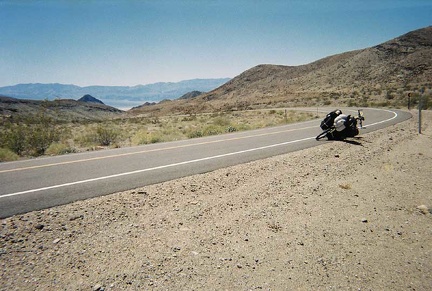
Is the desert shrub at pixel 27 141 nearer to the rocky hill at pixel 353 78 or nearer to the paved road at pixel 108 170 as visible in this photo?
the paved road at pixel 108 170

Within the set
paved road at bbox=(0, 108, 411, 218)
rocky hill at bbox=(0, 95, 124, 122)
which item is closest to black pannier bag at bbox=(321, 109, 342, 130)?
paved road at bbox=(0, 108, 411, 218)

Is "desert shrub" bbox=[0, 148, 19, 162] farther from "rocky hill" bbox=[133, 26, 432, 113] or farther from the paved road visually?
"rocky hill" bbox=[133, 26, 432, 113]

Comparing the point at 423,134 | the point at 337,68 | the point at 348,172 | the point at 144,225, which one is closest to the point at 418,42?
the point at 337,68

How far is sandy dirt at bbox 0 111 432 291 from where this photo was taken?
305 cm

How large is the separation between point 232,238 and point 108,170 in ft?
14.7

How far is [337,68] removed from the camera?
296ft

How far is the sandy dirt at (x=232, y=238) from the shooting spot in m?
3.05

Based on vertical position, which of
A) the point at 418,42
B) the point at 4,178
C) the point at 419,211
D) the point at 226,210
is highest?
the point at 418,42

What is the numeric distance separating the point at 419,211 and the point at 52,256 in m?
6.23

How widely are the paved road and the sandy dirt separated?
1.84 feet

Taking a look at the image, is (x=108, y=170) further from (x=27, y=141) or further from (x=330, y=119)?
(x=330, y=119)

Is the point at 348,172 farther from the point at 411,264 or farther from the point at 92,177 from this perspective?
the point at 92,177

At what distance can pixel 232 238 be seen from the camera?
387 cm

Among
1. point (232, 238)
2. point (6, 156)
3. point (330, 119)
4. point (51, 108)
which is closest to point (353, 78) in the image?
point (330, 119)
